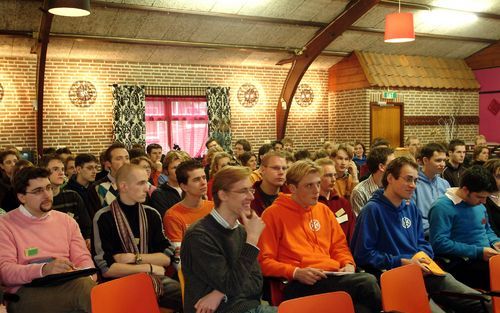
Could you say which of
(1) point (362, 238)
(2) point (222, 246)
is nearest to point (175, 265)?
(2) point (222, 246)

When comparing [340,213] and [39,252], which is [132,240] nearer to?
[39,252]

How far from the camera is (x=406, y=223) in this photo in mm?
3471

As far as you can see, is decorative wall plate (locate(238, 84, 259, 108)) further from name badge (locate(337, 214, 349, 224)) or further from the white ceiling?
name badge (locate(337, 214, 349, 224))

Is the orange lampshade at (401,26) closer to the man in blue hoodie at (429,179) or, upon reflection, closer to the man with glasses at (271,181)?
the man in blue hoodie at (429,179)

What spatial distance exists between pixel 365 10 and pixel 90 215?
678 cm

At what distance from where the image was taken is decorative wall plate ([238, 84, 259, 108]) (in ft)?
38.2

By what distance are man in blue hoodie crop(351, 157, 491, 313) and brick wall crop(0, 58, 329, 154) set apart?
25.1 feet

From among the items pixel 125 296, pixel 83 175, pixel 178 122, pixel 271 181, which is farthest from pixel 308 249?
pixel 178 122

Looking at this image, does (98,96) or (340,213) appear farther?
(98,96)

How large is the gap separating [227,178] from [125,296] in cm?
78

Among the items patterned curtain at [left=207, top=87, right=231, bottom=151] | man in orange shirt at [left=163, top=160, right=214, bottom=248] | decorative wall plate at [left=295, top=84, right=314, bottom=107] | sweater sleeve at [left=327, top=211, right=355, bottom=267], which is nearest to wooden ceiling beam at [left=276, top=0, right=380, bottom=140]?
decorative wall plate at [left=295, top=84, right=314, bottom=107]

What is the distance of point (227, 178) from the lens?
8.61ft

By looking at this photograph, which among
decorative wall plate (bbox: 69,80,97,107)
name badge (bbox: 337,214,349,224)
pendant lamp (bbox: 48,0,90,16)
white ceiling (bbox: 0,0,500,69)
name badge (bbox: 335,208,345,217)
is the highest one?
white ceiling (bbox: 0,0,500,69)

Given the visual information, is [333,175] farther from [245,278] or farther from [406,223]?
[245,278]
